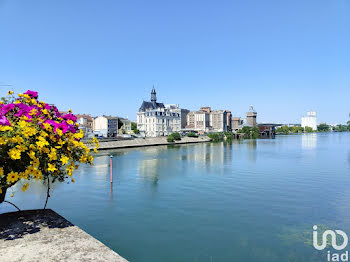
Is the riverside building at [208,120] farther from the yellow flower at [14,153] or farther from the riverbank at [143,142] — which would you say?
the yellow flower at [14,153]

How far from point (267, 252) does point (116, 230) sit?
7.22 m

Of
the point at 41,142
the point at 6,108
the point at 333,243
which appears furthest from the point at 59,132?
the point at 333,243

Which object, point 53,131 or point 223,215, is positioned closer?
point 53,131

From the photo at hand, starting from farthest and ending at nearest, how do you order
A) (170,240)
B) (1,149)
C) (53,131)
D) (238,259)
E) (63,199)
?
1. (63,199)
2. (170,240)
3. (238,259)
4. (53,131)
5. (1,149)

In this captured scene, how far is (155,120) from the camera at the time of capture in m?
126

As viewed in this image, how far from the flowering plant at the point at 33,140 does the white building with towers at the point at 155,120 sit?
117471 millimetres

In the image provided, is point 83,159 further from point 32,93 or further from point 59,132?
point 32,93

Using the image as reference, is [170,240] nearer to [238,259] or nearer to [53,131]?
[238,259]

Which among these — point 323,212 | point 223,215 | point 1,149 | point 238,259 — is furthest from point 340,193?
point 1,149

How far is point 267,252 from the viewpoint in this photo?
35.1ft

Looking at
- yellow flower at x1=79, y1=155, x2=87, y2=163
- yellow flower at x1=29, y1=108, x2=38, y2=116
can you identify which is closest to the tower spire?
yellow flower at x1=79, y1=155, x2=87, y2=163

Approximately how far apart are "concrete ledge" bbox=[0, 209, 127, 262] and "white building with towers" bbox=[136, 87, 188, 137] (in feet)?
384

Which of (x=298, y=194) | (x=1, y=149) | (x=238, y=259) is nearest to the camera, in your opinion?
(x=1, y=149)

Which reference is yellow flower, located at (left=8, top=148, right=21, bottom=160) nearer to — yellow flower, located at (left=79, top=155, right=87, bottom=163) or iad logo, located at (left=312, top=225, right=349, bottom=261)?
yellow flower, located at (left=79, top=155, right=87, bottom=163)
